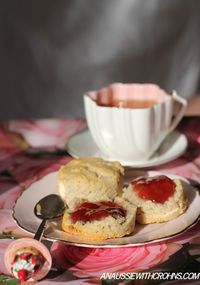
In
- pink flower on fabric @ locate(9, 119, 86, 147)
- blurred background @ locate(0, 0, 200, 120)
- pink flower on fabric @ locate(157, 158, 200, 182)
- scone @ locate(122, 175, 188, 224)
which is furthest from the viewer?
blurred background @ locate(0, 0, 200, 120)

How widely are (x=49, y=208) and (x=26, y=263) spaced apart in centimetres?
14

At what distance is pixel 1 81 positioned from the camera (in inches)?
97.8

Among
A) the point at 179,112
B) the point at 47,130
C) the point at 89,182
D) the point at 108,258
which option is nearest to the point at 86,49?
the point at 47,130

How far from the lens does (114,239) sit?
712mm

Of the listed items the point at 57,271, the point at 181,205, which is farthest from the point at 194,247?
the point at 57,271

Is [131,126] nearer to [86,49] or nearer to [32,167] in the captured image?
[32,167]

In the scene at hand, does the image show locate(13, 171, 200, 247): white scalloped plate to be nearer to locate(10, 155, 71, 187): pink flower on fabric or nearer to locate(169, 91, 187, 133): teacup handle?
locate(10, 155, 71, 187): pink flower on fabric

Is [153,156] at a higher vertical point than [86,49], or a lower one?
higher


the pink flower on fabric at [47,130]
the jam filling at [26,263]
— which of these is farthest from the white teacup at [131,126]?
the jam filling at [26,263]

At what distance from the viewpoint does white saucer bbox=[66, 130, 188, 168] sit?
3.19ft

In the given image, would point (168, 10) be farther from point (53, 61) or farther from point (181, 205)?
point (181, 205)

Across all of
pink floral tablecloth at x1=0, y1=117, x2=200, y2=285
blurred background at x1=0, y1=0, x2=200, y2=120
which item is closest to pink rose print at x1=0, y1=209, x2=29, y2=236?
pink floral tablecloth at x1=0, y1=117, x2=200, y2=285

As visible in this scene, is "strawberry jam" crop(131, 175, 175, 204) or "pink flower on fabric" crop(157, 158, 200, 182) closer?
"strawberry jam" crop(131, 175, 175, 204)

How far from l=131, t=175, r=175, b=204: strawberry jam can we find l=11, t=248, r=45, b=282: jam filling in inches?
7.4
